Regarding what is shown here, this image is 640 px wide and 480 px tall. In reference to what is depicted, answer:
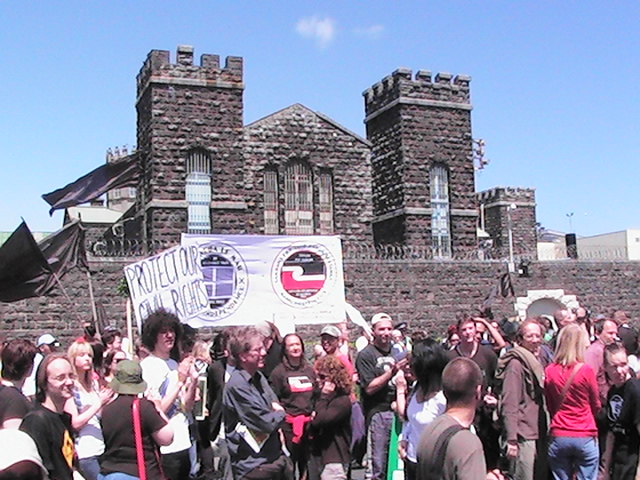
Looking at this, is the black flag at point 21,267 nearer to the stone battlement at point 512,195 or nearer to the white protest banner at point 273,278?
the white protest banner at point 273,278

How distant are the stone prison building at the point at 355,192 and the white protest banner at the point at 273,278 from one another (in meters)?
6.14

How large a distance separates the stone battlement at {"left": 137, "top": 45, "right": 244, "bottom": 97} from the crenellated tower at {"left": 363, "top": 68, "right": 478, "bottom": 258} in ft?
18.2

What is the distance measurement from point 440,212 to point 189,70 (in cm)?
935

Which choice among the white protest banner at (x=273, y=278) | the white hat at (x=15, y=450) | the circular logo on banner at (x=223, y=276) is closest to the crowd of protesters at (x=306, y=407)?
the white hat at (x=15, y=450)

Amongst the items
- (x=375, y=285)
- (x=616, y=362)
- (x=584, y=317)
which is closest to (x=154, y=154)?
(x=375, y=285)

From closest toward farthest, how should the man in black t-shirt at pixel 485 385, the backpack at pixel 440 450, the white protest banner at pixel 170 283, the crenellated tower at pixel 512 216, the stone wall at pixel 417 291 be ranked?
the backpack at pixel 440 450
the man in black t-shirt at pixel 485 385
the white protest banner at pixel 170 283
the stone wall at pixel 417 291
the crenellated tower at pixel 512 216

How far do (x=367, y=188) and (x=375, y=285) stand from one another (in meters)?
5.15

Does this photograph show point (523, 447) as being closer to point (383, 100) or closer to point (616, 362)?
point (616, 362)

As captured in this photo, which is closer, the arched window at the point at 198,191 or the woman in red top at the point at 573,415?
the woman in red top at the point at 573,415

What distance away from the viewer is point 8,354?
5.16m

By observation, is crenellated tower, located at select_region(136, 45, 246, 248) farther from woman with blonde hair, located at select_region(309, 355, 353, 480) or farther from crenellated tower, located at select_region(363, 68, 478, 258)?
woman with blonde hair, located at select_region(309, 355, 353, 480)

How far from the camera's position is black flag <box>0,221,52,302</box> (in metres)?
10.3

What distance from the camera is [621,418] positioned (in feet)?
→ 19.3

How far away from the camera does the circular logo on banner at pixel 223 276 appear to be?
516 inches
